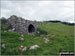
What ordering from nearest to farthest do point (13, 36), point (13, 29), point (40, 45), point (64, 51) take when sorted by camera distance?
point (64, 51)
point (40, 45)
point (13, 36)
point (13, 29)

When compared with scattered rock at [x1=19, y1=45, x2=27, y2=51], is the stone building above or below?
above

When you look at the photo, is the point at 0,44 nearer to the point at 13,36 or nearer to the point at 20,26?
the point at 13,36

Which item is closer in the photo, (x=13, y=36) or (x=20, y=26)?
(x=13, y=36)

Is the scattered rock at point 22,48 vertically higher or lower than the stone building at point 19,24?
lower

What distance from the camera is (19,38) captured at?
29.5 m

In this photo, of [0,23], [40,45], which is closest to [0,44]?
[40,45]

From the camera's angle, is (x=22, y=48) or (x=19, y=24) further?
(x=19, y=24)

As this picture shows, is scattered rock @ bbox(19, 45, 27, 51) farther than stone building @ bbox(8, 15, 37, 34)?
No

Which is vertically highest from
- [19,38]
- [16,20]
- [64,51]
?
[16,20]

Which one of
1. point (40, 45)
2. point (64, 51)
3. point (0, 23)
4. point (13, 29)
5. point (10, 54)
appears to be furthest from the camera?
point (0, 23)

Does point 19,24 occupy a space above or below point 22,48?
above

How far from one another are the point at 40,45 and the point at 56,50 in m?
3.42

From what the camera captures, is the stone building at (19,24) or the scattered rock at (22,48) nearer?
the scattered rock at (22,48)

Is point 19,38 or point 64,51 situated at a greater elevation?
point 19,38
